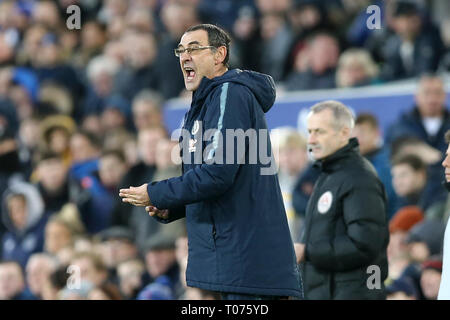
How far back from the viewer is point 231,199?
4.09 meters

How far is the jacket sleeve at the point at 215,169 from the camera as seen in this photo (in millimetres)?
3990

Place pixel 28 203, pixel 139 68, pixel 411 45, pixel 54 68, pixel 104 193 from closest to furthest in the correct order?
1. pixel 411 45
2. pixel 104 193
3. pixel 28 203
4. pixel 139 68
5. pixel 54 68

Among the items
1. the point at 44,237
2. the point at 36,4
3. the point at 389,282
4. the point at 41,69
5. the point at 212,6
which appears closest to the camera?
the point at 389,282

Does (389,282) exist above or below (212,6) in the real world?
below

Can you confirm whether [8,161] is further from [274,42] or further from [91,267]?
[91,267]

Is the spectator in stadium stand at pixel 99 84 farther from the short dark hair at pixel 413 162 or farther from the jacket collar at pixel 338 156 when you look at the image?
the jacket collar at pixel 338 156

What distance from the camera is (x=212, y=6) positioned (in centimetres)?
1123

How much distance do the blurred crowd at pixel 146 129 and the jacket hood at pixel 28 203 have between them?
0.02 m

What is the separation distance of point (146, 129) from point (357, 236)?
187 inches

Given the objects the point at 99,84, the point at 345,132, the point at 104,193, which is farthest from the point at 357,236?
the point at 99,84

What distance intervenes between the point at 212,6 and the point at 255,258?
7494mm

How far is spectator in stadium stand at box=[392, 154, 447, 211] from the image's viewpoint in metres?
7.02

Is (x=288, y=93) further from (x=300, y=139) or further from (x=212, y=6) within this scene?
(x=212, y=6)
